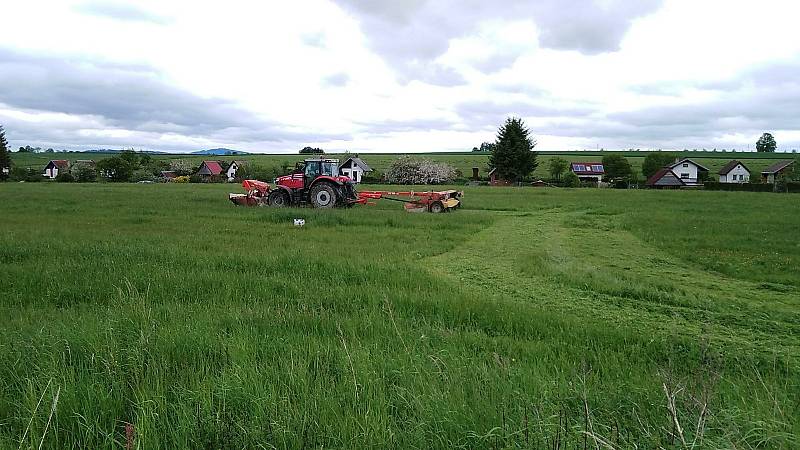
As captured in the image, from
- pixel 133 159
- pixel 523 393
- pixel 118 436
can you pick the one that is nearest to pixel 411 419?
pixel 523 393

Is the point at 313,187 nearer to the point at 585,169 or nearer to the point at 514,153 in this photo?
the point at 514,153

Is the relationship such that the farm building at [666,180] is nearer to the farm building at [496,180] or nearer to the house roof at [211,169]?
the farm building at [496,180]

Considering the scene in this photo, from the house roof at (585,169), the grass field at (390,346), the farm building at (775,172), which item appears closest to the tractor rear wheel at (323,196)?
the grass field at (390,346)

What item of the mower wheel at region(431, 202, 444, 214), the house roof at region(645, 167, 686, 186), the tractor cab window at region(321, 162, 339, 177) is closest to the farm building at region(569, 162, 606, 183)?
the house roof at region(645, 167, 686, 186)

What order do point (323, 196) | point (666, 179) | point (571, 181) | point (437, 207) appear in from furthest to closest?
1. point (666, 179)
2. point (571, 181)
3. point (323, 196)
4. point (437, 207)

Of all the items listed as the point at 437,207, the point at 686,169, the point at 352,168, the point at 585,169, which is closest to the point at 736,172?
the point at 686,169

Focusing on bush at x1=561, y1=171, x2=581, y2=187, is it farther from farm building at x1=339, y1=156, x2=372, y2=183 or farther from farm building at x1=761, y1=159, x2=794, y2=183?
farm building at x1=339, y1=156, x2=372, y2=183

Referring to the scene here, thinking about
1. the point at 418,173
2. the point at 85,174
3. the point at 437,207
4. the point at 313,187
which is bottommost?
the point at 437,207

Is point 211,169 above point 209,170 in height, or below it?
above

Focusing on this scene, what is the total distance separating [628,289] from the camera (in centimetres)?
732

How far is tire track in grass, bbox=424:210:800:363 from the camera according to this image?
5613 millimetres

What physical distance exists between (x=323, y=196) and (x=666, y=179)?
69537 millimetres

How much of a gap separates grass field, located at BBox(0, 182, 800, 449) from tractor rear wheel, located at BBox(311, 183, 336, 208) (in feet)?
33.3

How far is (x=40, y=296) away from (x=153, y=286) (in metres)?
1.36
